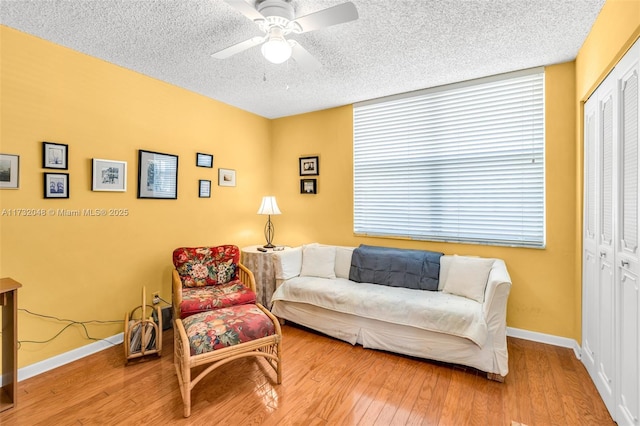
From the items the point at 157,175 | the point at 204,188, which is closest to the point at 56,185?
the point at 157,175

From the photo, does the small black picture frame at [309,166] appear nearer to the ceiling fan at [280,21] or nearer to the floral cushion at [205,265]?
the floral cushion at [205,265]

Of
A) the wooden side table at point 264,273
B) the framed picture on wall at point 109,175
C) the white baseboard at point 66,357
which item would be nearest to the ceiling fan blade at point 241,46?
Answer: the framed picture on wall at point 109,175

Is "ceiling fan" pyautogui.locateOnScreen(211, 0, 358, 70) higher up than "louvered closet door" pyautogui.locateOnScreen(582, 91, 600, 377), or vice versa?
"ceiling fan" pyautogui.locateOnScreen(211, 0, 358, 70)

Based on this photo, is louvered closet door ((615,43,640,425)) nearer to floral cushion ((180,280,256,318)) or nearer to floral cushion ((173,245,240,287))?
floral cushion ((180,280,256,318))

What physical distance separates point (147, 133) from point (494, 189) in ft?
11.2

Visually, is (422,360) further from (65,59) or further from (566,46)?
(65,59)

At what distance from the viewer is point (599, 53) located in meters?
1.97

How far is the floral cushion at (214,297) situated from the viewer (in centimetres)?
245

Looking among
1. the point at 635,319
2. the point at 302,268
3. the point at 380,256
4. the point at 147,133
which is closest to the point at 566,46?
the point at 635,319

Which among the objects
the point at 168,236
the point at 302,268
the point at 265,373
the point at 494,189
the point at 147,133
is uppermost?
the point at 147,133

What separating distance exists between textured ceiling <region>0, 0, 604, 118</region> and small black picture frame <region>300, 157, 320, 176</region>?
1.07m

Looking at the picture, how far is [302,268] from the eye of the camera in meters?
3.47

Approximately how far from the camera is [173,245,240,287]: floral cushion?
9.50 ft

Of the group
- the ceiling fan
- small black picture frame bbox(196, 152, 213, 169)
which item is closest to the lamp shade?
small black picture frame bbox(196, 152, 213, 169)
